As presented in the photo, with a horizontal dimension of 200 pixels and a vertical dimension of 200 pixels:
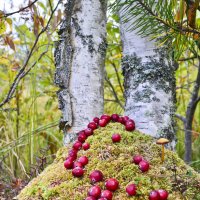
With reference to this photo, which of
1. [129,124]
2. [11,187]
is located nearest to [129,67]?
[129,124]

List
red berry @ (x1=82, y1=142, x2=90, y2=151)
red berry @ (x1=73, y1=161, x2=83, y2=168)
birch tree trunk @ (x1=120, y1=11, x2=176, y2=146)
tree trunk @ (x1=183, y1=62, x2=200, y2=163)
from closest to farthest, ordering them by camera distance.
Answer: red berry @ (x1=73, y1=161, x2=83, y2=168) → red berry @ (x1=82, y1=142, x2=90, y2=151) → birch tree trunk @ (x1=120, y1=11, x2=176, y2=146) → tree trunk @ (x1=183, y1=62, x2=200, y2=163)

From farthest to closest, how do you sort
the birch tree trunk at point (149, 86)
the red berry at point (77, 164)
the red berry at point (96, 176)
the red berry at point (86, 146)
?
the birch tree trunk at point (149, 86) < the red berry at point (86, 146) < the red berry at point (77, 164) < the red berry at point (96, 176)

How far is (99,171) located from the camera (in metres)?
1.35

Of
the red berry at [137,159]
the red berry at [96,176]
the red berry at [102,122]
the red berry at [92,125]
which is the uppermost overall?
the red berry at [102,122]

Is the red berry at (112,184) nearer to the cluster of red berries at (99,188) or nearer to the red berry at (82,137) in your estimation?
the cluster of red berries at (99,188)

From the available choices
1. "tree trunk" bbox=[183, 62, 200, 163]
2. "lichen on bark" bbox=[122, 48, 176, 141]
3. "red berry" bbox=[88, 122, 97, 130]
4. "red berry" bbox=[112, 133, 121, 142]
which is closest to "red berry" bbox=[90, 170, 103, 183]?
"red berry" bbox=[112, 133, 121, 142]

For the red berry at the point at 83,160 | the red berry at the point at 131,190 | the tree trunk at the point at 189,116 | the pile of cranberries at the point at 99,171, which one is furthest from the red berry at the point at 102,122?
the tree trunk at the point at 189,116

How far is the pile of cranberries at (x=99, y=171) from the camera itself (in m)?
1.23

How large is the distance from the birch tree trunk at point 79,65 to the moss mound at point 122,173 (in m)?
0.18

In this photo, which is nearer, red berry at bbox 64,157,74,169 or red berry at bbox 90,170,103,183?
red berry at bbox 90,170,103,183

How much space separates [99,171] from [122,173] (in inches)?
3.8

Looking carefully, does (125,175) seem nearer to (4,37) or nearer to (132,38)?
(132,38)

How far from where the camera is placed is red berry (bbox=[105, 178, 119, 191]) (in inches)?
50.3

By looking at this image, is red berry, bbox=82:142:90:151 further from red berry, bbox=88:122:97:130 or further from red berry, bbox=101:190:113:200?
red berry, bbox=101:190:113:200
